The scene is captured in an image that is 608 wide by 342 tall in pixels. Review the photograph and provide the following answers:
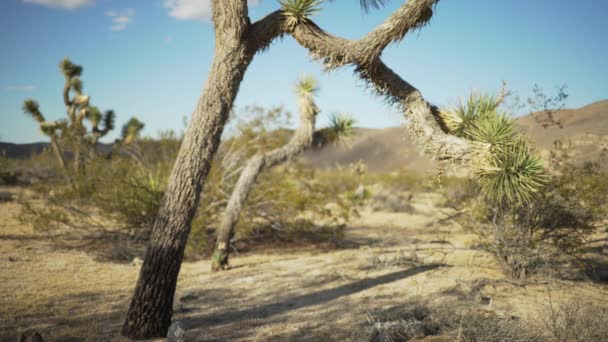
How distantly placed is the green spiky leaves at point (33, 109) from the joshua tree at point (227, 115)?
14.8 metres

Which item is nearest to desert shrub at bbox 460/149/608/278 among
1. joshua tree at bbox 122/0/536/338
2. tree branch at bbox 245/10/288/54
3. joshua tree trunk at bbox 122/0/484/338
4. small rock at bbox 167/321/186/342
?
joshua tree at bbox 122/0/536/338

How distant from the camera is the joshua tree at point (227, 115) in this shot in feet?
15.4

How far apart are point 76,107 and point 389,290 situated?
52.8ft

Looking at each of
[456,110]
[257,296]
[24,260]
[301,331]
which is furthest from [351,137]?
[24,260]

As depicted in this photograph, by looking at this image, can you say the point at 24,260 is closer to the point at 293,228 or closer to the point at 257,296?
the point at 257,296

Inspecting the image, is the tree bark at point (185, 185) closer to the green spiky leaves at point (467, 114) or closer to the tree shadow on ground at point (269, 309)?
the tree shadow on ground at point (269, 309)

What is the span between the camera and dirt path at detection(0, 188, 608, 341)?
5.05 m

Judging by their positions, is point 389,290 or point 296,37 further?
point 389,290

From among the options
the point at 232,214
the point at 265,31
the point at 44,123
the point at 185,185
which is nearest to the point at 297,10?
the point at 265,31

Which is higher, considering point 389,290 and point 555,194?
point 555,194

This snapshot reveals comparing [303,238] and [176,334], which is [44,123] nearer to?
[303,238]

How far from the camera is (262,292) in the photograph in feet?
22.8

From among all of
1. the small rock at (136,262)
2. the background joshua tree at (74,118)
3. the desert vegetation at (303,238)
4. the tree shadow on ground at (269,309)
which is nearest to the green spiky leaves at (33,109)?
the background joshua tree at (74,118)

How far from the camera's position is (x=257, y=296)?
671 centimetres
